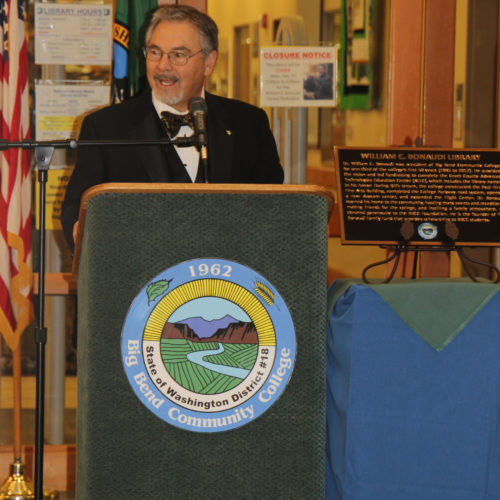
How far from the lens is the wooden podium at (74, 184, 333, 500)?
70.3 inches

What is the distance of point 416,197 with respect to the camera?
243 centimetres

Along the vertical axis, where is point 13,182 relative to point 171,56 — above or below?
below

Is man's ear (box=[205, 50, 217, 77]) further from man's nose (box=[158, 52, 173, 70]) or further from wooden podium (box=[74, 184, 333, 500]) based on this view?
wooden podium (box=[74, 184, 333, 500])

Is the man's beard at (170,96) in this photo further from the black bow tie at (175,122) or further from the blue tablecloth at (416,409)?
the blue tablecloth at (416,409)

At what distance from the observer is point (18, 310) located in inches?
138

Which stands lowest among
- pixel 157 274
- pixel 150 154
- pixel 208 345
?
pixel 208 345

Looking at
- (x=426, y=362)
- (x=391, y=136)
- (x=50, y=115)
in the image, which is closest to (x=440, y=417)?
(x=426, y=362)

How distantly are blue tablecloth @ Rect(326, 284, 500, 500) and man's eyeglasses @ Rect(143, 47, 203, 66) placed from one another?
1.13m

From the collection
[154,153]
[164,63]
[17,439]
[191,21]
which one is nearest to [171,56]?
[164,63]

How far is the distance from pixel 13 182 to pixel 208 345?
1.91 metres

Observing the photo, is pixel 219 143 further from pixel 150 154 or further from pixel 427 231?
pixel 427 231

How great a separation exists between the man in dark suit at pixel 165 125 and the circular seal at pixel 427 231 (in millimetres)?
707

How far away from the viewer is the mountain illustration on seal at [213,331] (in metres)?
1.79

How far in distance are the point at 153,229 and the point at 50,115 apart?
6.63 ft
